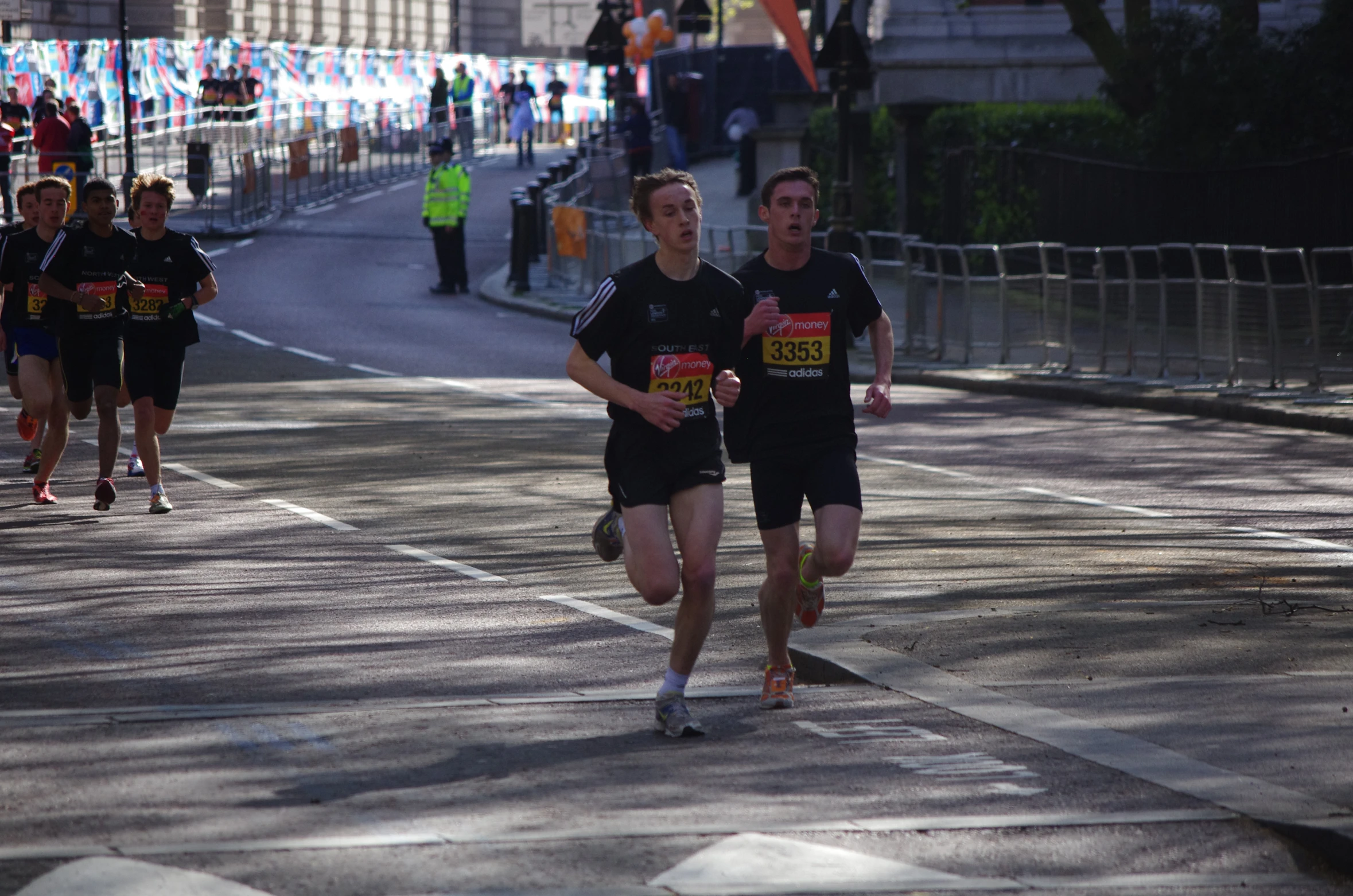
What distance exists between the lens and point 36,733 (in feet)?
20.1

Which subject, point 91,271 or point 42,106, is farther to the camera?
point 42,106

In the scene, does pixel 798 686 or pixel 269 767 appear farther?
pixel 798 686

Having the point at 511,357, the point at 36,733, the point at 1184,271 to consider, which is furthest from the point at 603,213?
the point at 36,733

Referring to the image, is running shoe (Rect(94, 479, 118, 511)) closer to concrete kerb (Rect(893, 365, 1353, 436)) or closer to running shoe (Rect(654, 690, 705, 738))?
running shoe (Rect(654, 690, 705, 738))

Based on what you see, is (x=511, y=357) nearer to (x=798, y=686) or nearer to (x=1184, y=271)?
(x=1184, y=271)

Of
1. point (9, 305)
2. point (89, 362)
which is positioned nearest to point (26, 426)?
point (9, 305)

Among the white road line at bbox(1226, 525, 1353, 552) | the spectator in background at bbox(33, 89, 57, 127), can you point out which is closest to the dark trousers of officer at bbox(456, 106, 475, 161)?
the spectator in background at bbox(33, 89, 57, 127)

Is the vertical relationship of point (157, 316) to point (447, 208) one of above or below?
below

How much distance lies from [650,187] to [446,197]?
22.5 metres

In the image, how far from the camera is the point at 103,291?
11.3 metres

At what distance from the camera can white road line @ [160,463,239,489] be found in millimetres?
12555

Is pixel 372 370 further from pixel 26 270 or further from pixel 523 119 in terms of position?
pixel 523 119

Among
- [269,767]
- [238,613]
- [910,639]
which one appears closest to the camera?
[269,767]

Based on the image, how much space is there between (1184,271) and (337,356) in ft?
30.4
